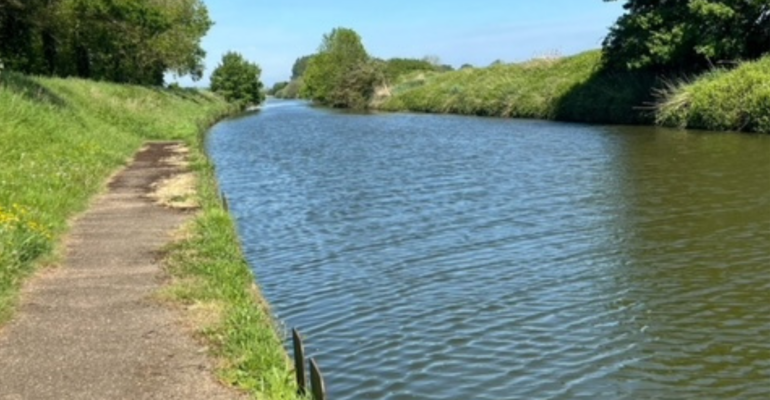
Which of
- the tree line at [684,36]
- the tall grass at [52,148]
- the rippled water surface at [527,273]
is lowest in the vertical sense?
the rippled water surface at [527,273]

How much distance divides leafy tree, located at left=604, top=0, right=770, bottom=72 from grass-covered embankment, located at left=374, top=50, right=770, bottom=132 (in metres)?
1.10

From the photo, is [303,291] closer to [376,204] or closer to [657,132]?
[376,204]

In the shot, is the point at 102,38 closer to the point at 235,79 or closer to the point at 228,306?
the point at 235,79

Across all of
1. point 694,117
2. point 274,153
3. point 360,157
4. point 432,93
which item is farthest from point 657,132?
point 432,93

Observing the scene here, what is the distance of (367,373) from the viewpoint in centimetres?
778

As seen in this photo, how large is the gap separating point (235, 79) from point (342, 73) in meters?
15.2

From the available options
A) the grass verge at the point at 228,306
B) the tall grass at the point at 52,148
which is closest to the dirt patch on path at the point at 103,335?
the grass verge at the point at 228,306

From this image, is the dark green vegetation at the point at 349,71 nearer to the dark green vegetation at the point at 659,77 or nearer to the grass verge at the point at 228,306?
the dark green vegetation at the point at 659,77

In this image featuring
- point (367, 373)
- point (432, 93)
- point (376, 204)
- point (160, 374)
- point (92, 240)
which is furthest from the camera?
point (432, 93)

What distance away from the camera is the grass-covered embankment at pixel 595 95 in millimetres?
29766

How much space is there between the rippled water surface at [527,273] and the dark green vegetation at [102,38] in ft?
66.1

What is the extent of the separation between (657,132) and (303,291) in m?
23.7

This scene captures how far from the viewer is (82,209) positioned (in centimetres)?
1491

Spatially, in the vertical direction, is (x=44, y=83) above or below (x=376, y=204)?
above
